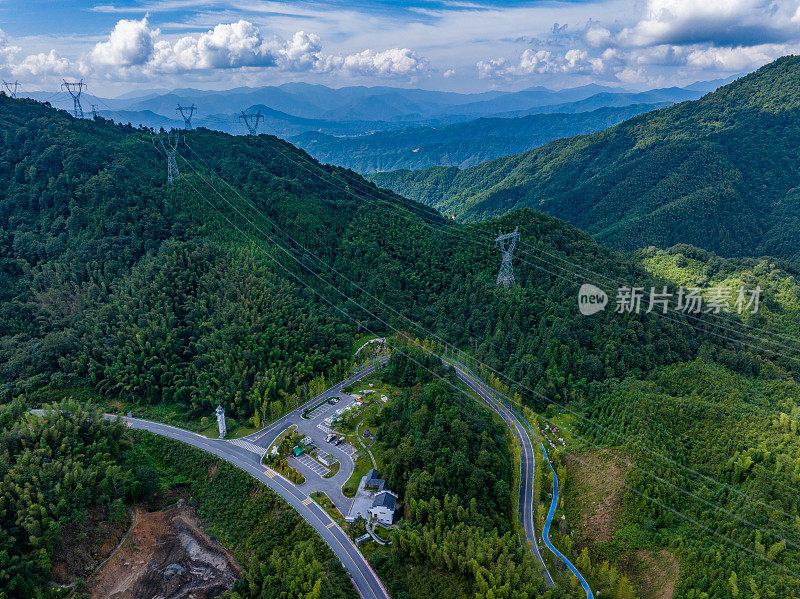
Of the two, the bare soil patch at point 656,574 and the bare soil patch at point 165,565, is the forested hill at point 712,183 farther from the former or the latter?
the bare soil patch at point 165,565

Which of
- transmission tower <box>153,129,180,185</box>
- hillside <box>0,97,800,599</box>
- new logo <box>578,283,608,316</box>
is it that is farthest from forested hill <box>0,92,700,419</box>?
transmission tower <box>153,129,180,185</box>

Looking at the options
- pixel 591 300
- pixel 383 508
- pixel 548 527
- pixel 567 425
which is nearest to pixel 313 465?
pixel 383 508

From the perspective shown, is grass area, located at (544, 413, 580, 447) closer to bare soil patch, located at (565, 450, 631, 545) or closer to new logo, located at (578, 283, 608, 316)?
bare soil patch, located at (565, 450, 631, 545)

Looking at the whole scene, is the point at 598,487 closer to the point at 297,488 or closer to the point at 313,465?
the point at 313,465

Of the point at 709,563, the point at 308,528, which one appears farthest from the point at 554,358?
the point at 308,528

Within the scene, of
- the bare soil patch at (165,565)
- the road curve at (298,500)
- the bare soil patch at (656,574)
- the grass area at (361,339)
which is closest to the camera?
the road curve at (298,500)

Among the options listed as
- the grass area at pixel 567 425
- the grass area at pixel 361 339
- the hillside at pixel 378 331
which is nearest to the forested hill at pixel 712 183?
the hillside at pixel 378 331

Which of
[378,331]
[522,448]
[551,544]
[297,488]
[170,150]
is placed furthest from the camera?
→ [170,150]
